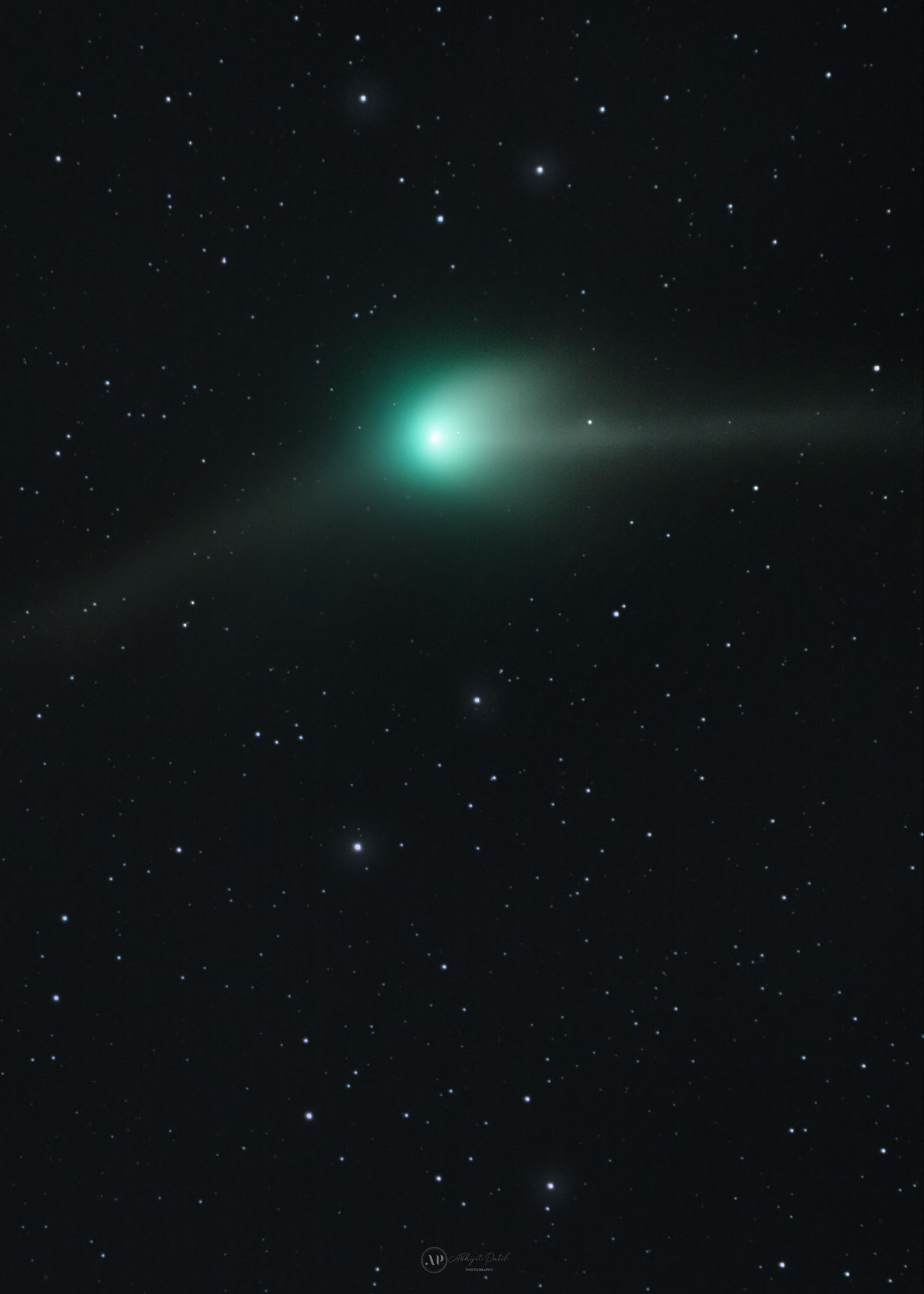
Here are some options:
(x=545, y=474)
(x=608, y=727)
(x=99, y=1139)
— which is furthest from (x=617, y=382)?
(x=99, y=1139)

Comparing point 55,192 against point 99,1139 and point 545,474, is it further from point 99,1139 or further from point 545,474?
point 99,1139

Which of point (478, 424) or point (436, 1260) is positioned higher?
point (478, 424)

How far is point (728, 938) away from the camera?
0.49 metres

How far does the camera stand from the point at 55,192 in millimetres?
467

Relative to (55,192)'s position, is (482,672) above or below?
below

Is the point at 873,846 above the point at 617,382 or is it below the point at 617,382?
below

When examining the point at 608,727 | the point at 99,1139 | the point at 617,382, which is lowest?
the point at 99,1139

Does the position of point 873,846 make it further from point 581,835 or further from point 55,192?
point 55,192

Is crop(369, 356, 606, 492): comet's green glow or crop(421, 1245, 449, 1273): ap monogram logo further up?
crop(369, 356, 606, 492): comet's green glow

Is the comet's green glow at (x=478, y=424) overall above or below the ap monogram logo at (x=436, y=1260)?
above

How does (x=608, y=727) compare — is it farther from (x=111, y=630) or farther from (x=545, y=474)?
(x=111, y=630)

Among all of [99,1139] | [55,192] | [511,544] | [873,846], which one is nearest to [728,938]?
[873,846]

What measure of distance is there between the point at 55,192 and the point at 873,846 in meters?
0.49

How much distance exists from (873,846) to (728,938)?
0.27 ft
